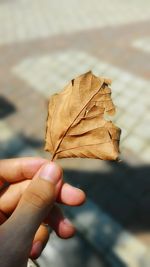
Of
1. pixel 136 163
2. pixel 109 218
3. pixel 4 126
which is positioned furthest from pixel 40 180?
pixel 4 126

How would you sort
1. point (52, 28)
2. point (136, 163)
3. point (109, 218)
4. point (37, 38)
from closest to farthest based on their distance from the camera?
point (109, 218) → point (136, 163) → point (37, 38) → point (52, 28)

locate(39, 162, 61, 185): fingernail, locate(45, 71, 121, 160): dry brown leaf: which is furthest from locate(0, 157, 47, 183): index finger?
locate(45, 71, 121, 160): dry brown leaf

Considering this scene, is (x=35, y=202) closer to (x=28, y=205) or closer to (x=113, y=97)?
(x=28, y=205)

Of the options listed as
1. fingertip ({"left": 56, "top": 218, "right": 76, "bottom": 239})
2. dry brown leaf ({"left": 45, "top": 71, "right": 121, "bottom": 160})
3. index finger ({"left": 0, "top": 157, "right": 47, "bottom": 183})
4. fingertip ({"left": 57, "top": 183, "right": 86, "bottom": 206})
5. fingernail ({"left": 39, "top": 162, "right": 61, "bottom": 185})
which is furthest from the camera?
fingertip ({"left": 56, "top": 218, "right": 76, "bottom": 239})

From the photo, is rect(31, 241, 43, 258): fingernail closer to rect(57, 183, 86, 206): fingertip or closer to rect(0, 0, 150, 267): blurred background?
rect(57, 183, 86, 206): fingertip

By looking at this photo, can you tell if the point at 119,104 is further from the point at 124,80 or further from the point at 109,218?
the point at 109,218

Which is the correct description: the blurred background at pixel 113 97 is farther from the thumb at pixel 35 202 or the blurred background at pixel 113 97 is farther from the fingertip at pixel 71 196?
the thumb at pixel 35 202

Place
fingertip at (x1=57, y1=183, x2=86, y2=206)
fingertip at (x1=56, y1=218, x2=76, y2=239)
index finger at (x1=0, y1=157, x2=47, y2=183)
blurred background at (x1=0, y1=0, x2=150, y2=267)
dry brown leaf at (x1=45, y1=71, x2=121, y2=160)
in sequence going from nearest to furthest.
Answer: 1. dry brown leaf at (x1=45, y1=71, x2=121, y2=160)
2. fingertip at (x1=57, y1=183, x2=86, y2=206)
3. index finger at (x1=0, y1=157, x2=47, y2=183)
4. fingertip at (x1=56, y1=218, x2=76, y2=239)
5. blurred background at (x1=0, y1=0, x2=150, y2=267)

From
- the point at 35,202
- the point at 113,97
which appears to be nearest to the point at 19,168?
the point at 35,202
